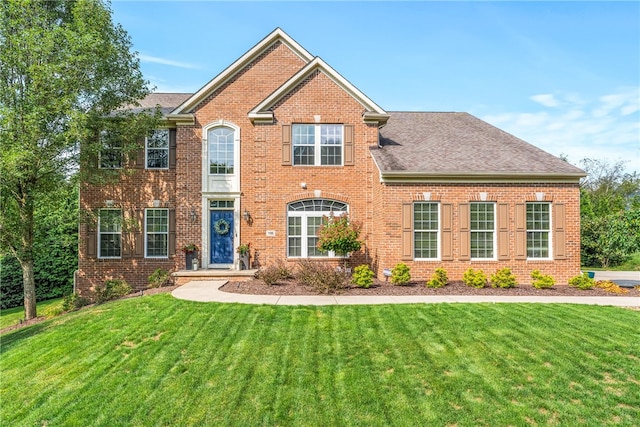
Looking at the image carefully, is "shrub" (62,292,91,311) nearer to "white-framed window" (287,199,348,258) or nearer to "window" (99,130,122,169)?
"window" (99,130,122,169)

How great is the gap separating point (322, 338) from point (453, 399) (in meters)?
2.78

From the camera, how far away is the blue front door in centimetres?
1541

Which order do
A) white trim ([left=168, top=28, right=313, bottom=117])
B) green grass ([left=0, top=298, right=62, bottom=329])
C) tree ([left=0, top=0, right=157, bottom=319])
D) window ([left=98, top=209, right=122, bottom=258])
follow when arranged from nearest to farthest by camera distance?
tree ([left=0, top=0, right=157, bottom=319]), green grass ([left=0, top=298, right=62, bottom=329]), white trim ([left=168, top=28, right=313, bottom=117]), window ([left=98, top=209, right=122, bottom=258])

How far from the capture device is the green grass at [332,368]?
5.39m

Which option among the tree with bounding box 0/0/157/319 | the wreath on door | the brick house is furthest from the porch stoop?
the tree with bounding box 0/0/157/319

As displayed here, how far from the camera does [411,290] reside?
11.8m

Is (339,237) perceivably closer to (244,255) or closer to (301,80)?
(244,255)

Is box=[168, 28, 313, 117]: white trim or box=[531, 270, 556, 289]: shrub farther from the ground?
box=[168, 28, 313, 117]: white trim

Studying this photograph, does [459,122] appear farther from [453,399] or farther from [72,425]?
[72,425]

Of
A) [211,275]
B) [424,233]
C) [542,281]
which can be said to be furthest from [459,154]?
[211,275]

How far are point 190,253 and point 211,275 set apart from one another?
181 cm

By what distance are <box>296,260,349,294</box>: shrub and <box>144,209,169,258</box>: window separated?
681cm

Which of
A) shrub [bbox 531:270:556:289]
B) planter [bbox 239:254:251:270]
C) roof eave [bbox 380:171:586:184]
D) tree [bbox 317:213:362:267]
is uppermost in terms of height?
roof eave [bbox 380:171:586:184]

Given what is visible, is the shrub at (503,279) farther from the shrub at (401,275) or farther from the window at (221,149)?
the window at (221,149)
